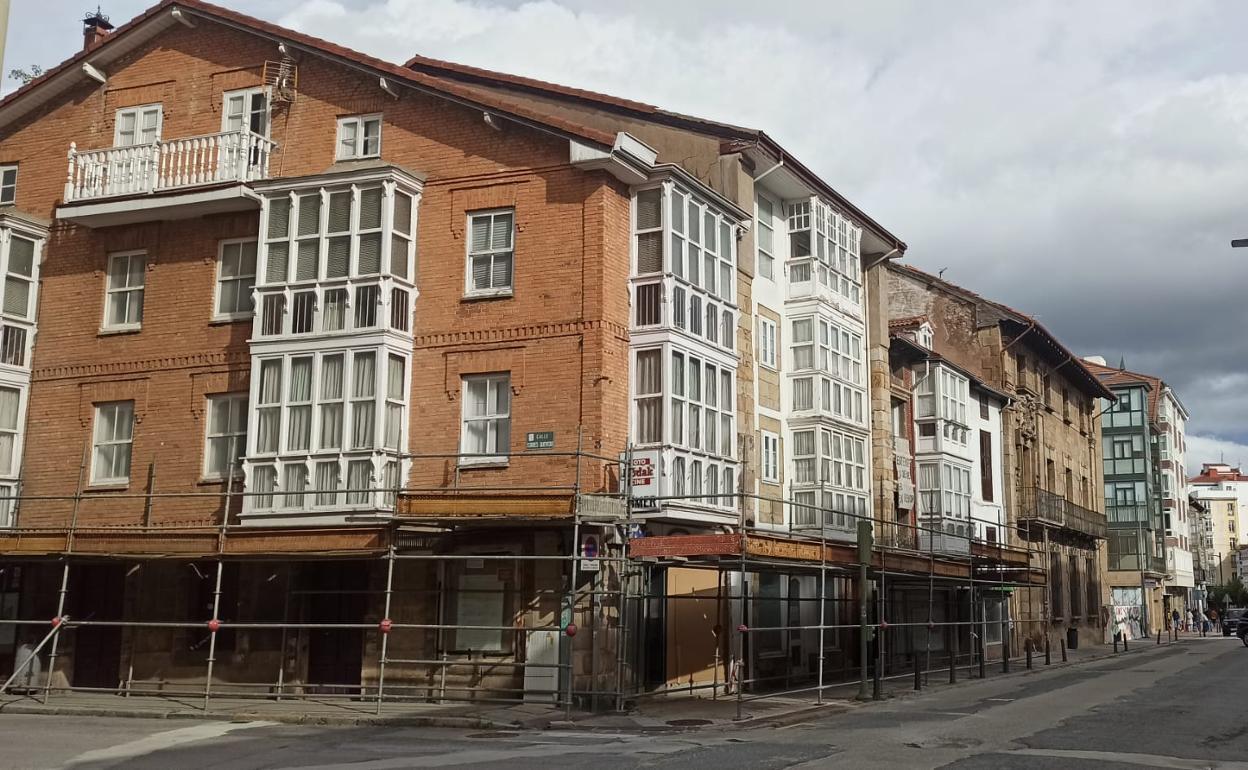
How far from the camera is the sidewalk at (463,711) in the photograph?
1728cm

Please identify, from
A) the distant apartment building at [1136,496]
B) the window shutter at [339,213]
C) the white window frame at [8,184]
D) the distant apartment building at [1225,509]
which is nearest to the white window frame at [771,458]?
the window shutter at [339,213]

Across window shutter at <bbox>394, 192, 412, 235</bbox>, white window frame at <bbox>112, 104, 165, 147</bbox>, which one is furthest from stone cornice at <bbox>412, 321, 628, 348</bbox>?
white window frame at <bbox>112, 104, 165, 147</bbox>

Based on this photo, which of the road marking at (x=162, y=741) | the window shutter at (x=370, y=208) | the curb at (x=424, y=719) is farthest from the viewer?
the window shutter at (x=370, y=208)

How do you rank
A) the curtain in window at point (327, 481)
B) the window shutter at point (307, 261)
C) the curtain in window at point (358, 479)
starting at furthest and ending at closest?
the window shutter at point (307, 261) < the curtain in window at point (327, 481) < the curtain in window at point (358, 479)

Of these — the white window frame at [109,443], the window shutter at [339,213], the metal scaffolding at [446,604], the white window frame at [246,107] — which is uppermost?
the white window frame at [246,107]

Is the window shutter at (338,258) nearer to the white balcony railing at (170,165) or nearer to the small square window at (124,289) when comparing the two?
the white balcony railing at (170,165)

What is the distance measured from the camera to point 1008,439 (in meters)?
43.4

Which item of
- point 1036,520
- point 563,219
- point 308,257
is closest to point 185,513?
point 308,257

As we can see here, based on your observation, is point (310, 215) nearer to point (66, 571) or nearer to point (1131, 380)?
point (66, 571)

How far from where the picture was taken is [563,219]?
21672 mm

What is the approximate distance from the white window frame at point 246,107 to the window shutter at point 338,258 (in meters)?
3.65

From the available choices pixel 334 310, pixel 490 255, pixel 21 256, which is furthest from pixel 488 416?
pixel 21 256

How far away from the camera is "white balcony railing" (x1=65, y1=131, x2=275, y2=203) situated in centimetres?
2330

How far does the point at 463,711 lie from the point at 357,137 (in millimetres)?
11333
